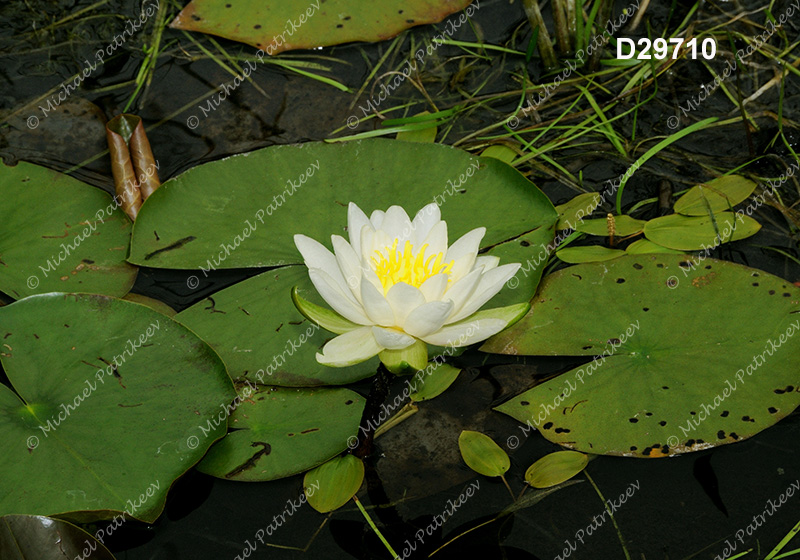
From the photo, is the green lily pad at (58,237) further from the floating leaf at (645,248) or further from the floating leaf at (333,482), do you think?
the floating leaf at (645,248)

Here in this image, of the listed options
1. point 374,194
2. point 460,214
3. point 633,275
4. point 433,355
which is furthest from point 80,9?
point 633,275

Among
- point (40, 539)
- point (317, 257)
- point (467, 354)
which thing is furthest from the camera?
point (467, 354)

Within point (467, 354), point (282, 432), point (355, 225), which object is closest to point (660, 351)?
point (467, 354)

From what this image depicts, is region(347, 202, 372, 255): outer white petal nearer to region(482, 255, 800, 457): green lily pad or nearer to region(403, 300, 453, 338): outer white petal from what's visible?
region(403, 300, 453, 338): outer white petal

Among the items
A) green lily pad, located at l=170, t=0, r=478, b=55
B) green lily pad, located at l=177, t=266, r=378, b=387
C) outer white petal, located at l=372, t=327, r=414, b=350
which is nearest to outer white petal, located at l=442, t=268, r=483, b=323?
outer white petal, located at l=372, t=327, r=414, b=350

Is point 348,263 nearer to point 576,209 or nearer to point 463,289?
point 463,289

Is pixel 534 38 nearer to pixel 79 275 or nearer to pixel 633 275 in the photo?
pixel 633 275
